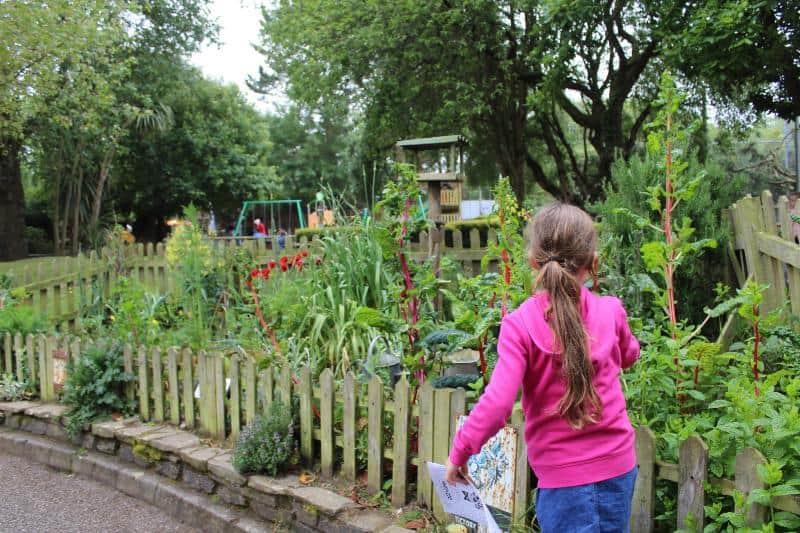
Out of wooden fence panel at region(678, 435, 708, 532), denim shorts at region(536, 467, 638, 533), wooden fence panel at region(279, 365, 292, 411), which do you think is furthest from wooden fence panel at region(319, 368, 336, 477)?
wooden fence panel at region(678, 435, 708, 532)

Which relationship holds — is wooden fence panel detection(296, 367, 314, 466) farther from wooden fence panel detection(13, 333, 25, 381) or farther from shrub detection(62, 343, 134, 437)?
wooden fence panel detection(13, 333, 25, 381)

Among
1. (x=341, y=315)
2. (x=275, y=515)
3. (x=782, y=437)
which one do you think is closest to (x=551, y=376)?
(x=782, y=437)

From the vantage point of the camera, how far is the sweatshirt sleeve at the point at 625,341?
1815 millimetres

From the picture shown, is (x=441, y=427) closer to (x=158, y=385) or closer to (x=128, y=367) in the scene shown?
(x=158, y=385)

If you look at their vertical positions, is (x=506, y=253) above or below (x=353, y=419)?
above

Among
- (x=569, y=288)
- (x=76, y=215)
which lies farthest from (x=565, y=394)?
(x=76, y=215)

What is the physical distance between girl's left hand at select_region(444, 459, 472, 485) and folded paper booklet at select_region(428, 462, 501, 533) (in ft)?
0.04

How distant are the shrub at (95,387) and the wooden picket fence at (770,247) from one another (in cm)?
395

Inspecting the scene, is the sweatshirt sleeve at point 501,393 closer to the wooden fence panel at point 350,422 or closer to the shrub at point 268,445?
the wooden fence panel at point 350,422

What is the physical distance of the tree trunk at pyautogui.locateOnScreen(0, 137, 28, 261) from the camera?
49.3ft

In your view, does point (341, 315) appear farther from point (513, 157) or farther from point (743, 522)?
point (513, 157)

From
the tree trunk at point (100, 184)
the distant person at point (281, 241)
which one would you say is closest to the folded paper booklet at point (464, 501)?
the distant person at point (281, 241)

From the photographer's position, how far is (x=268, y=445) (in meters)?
3.08

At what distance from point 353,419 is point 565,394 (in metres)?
1.55
